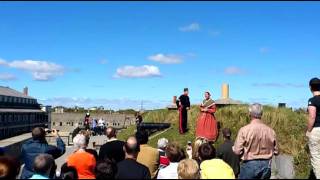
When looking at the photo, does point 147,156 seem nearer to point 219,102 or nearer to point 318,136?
point 318,136

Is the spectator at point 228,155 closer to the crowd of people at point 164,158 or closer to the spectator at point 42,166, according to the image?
the crowd of people at point 164,158

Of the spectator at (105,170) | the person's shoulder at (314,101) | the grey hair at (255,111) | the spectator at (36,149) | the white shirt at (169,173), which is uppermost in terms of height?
the person's shoulder at (314,101)

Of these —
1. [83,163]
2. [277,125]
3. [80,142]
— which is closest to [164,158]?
[80,142]

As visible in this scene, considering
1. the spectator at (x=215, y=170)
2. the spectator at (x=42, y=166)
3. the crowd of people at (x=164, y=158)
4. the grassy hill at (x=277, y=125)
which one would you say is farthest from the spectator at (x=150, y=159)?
the grassy hill at (x=277, y=125)

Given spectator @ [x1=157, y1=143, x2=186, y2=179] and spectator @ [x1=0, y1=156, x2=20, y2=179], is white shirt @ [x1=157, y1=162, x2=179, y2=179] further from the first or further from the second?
spectator @ [x1=0, y1=156, x2=20, y2=179]

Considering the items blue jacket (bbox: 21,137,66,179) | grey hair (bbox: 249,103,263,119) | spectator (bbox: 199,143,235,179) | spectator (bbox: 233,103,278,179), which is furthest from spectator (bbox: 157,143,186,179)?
blue jacket (bbox: 21,137,66,179)

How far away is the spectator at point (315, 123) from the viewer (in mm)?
8508

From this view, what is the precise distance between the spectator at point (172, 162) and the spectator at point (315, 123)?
7.76ft

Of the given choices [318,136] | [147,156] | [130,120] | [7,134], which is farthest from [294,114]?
[130,120]

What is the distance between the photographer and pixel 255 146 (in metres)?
7.45

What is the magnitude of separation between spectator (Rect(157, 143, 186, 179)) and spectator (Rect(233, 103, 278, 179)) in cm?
83

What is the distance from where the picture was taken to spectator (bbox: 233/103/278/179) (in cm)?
743

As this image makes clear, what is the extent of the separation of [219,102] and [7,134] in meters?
12.5

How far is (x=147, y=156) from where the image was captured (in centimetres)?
824
